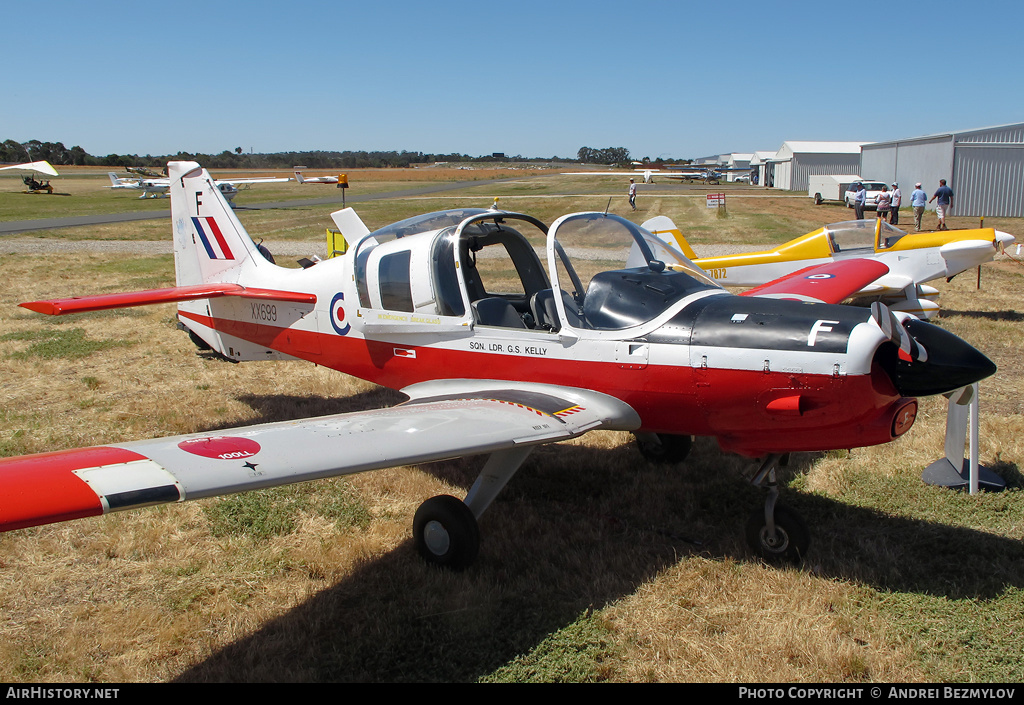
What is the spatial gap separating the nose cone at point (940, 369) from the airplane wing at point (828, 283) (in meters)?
2.61

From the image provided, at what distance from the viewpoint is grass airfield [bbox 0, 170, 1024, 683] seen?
3.45 metres

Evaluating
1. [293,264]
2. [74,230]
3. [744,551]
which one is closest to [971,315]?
[744,551]

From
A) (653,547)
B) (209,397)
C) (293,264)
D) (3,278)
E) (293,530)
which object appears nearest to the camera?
(653,547)

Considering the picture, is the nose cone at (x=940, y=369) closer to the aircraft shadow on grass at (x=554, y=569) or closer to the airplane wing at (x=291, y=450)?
the aircraft shadow on grass at (x=554, y=569)

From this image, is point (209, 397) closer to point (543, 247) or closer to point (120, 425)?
point (120, 425)

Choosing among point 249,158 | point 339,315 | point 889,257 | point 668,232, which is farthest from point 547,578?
point 249,158

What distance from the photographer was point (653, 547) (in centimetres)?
453

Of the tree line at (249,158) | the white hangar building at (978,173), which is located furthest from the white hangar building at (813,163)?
the tree line at (249,158)

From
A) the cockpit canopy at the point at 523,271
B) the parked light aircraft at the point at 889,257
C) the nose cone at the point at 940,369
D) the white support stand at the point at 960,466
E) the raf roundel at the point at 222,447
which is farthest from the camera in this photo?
the parked light aircraft at the point at 889,257

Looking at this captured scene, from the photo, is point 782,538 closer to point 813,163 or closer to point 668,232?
point 668,232

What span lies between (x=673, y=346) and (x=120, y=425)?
17.4 ft

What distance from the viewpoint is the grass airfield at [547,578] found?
11.3ft

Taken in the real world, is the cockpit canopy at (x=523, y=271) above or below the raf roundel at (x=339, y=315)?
above

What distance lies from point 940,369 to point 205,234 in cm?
653
